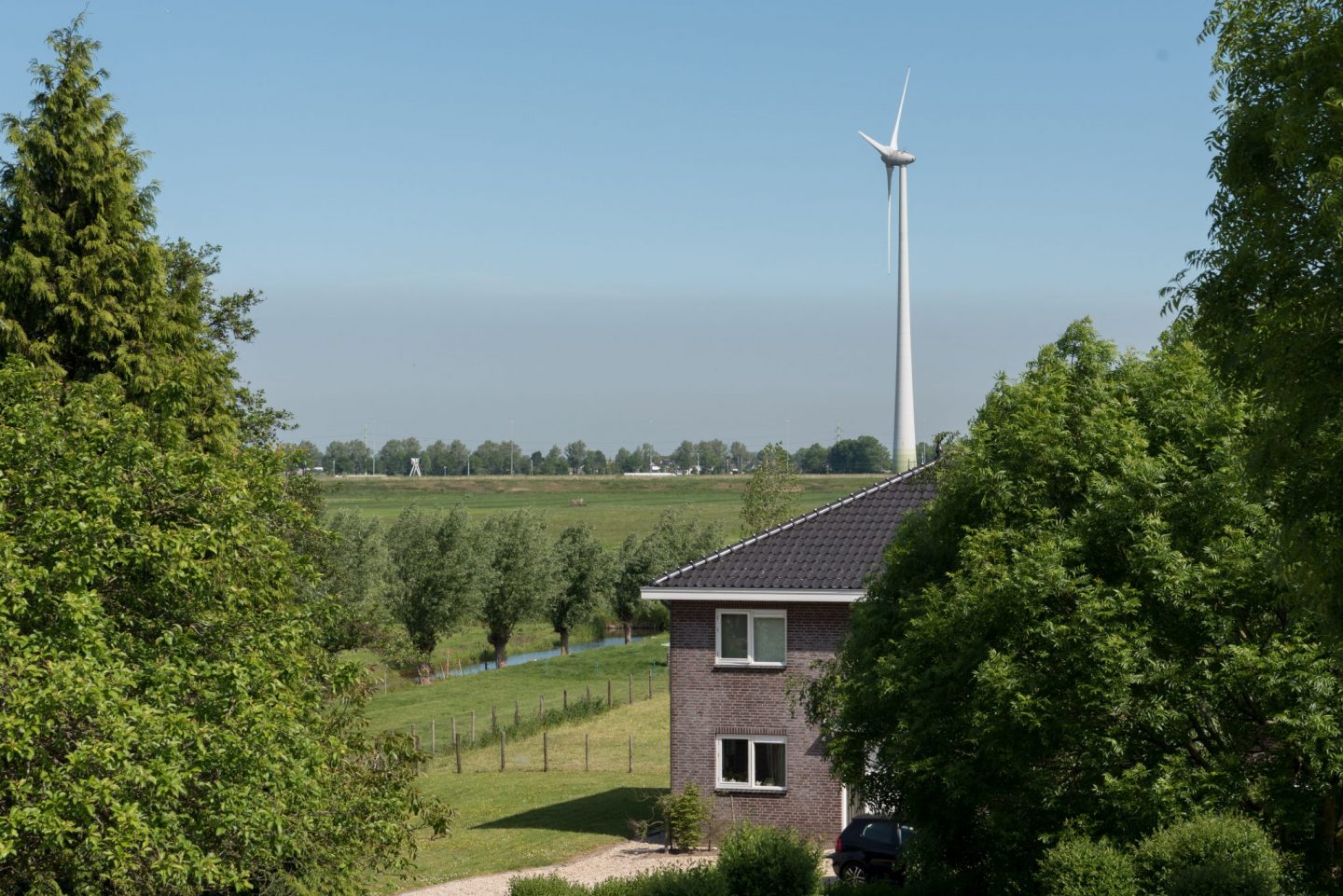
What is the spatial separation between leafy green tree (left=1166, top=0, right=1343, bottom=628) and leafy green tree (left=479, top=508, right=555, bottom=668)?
249ft

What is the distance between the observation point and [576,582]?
317 feet

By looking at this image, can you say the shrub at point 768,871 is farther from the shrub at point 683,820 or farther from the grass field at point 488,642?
the grass field at point 488,642

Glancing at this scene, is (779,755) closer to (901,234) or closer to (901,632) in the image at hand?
(901,632)

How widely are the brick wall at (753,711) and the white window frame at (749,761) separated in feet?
0.34

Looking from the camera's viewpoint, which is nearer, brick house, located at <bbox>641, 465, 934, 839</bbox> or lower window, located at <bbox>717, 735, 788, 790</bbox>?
Answer: brick house, located at <bbox>641, 465, 934, 839</bbox>

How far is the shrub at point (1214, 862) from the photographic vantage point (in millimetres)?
17375

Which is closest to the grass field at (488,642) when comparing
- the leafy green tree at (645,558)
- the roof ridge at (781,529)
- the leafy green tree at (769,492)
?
the leafy green tree at (645,558)

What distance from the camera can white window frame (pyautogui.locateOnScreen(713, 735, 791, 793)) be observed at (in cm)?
3544

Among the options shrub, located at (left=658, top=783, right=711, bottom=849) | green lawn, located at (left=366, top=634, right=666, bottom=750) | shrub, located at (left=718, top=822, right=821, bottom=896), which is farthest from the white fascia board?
green lawn, located at (left=366, top=634, right=666, bottom=750)

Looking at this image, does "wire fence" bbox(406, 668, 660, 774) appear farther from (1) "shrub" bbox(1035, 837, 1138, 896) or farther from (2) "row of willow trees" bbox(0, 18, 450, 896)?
(1) "shrub" bbox(1035, 837, 1138, 896)

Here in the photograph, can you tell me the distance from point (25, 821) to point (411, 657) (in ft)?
129

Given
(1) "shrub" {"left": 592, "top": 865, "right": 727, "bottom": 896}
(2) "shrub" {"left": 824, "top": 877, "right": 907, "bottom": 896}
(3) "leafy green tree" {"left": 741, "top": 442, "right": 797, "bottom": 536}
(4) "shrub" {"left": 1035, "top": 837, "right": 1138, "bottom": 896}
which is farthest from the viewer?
(3) "leafy green tree" {"left": 741, "top": 442, "right": 797, "bottom": 536}

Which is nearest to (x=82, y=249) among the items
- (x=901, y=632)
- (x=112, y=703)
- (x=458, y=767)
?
(x=112, y=703)

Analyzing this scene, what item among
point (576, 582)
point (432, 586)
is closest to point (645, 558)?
point (576, 582)
